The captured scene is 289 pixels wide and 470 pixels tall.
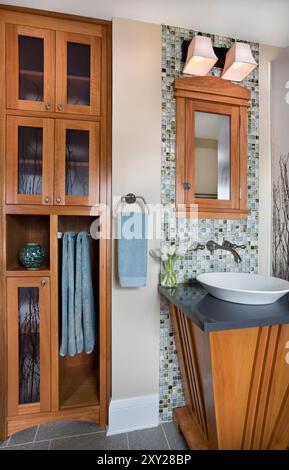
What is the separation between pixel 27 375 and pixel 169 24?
233 centimetres

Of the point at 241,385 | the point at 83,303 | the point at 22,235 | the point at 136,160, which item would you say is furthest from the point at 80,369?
the point at 136,160

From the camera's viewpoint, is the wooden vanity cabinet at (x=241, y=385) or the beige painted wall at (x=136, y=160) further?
the beige painted wall at (x=136, y=160)

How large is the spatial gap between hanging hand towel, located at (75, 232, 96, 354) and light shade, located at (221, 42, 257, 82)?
4.64 feet

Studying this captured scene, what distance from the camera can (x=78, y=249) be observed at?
5.13ft

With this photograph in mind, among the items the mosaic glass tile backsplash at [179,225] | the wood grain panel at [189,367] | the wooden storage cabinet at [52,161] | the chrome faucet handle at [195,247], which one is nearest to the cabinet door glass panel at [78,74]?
the wooden storage cabinet at [52,161]

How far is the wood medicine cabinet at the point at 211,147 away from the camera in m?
1.55

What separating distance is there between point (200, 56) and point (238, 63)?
249 millimetres

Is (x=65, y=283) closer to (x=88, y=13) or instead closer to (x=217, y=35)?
(x=88, y=13)

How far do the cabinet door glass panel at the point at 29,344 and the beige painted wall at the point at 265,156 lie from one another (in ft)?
5.01

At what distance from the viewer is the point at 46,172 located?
1.44 metres

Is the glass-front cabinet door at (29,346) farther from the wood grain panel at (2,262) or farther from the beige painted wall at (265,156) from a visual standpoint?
the beige painted wall at (265,156)

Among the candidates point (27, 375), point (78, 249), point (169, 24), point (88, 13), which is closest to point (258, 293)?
point (78, 249)

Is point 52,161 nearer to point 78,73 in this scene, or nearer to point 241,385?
point 78,73

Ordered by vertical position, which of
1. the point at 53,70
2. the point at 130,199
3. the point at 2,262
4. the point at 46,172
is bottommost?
the point at 2,262
